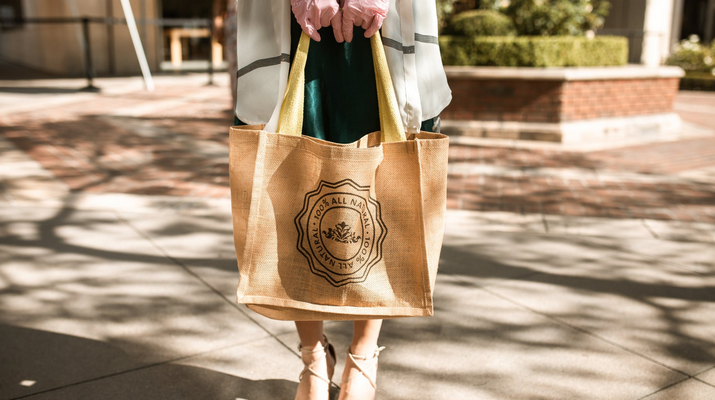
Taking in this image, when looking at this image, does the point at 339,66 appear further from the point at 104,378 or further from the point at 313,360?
the point at 104,378

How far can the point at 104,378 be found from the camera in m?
2.39

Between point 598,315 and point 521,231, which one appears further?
point 521,231

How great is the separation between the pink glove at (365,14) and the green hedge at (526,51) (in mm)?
6559

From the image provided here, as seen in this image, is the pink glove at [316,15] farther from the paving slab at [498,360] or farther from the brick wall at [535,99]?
the brick wall at [535,99]

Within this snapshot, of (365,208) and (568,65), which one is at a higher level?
(568,65)

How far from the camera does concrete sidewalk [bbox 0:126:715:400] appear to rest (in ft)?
7.91

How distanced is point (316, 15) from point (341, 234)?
615mm

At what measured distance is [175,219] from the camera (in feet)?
14.5

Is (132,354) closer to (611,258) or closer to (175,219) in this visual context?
(175,219)

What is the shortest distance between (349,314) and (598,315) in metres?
1.78

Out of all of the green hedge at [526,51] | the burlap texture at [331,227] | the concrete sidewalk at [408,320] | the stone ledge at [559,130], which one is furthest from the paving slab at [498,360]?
the green hedge at [526,51]

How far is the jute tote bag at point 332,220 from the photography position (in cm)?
171

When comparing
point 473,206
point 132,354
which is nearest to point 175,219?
point 132,354

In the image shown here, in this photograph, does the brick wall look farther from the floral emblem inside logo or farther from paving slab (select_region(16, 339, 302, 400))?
the floral emblem inside logo
